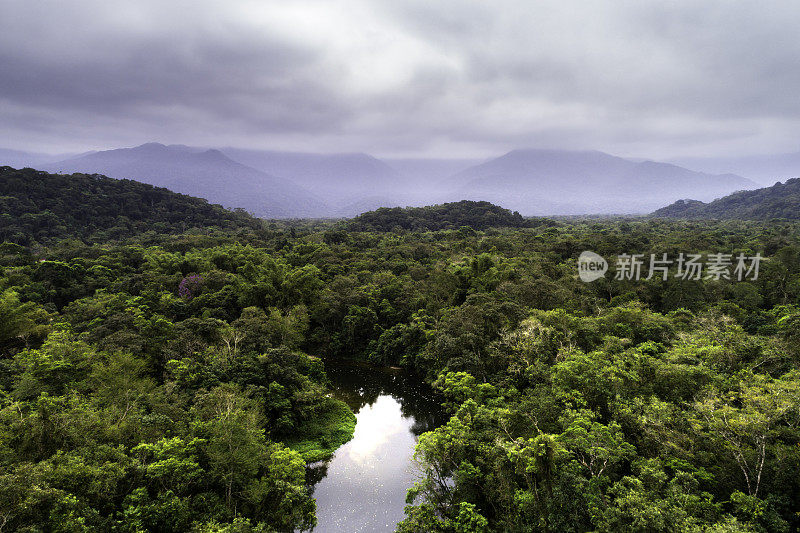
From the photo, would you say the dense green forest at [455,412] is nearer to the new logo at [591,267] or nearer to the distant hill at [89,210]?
the new logo at [591,267]

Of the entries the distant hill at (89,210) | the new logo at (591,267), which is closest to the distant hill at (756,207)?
the new logo at (591,267)

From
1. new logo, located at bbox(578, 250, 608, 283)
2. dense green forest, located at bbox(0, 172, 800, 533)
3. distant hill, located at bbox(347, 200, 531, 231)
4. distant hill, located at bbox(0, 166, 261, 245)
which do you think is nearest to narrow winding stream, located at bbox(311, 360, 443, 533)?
dense green forest, located at bbox(0, 172, 800, 533)

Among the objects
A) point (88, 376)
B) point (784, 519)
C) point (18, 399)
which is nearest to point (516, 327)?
point (784, 519)

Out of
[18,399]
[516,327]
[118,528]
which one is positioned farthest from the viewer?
[516,327]

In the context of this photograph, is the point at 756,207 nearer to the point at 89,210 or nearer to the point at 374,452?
the point at 374,452

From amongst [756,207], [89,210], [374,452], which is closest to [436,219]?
[89,210]

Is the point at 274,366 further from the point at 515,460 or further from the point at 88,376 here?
the point at 515,460

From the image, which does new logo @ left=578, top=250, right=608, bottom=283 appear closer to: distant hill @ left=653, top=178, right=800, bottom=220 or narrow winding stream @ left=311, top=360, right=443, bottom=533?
narrow winding stream @ left=311, top=360, right=443, bottom=533
